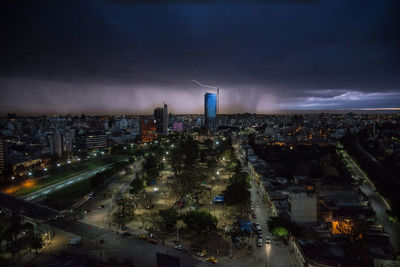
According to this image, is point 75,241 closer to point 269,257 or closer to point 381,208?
point 269,257

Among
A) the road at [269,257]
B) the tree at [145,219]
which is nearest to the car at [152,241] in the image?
the tree at [145,219]

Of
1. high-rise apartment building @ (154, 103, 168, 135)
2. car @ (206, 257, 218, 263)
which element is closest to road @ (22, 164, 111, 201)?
car @ (206, 257, 218, 263)

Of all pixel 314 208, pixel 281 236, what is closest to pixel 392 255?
pixel 314 208

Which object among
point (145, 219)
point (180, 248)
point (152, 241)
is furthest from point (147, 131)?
point (180, 248)

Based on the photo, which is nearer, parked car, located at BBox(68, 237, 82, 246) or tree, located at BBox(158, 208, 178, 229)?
parked car, located at BBox(68, 237, 82, 246)

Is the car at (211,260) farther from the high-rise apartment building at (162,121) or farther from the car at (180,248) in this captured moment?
the high-rise apartment building at (162,121)

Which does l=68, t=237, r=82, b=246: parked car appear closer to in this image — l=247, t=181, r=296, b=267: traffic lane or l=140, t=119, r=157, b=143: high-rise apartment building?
l=247, t=181, r=296, b=267: traffic lane
